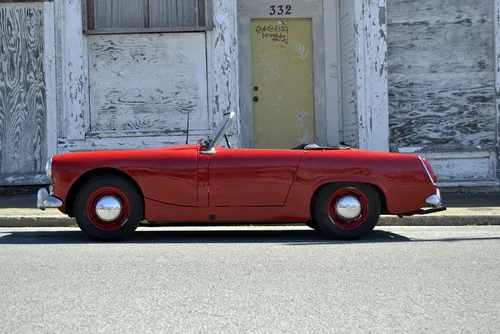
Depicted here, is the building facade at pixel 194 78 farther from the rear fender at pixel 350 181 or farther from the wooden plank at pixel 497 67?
the rear fender at pixel 350 181

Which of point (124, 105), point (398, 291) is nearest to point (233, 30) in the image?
point (124, 105)

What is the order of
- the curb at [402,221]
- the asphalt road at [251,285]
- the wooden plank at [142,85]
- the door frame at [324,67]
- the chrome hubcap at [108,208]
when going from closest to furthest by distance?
the asphalt road at [251,285]
the chrome hubcap at [108,208]
the curb at [402,221]
the wooden plank at [142,85]
the door frame at [324,67]

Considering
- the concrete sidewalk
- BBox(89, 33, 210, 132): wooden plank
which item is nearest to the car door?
the concrete sidewalk

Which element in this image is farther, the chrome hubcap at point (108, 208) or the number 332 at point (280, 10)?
the number 332 at point (280, 10)

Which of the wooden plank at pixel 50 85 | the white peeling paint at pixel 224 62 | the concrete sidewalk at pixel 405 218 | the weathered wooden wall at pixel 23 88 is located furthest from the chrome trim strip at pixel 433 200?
the weathered wooden wall at pixel 23 88

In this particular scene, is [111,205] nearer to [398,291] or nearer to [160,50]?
[398,291]

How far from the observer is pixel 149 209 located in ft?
24.2

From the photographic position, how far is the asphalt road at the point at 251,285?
4129 mm

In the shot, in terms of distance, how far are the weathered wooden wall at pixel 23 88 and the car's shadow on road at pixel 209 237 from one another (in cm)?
427

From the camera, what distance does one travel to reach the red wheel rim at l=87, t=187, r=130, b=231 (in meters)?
7.37

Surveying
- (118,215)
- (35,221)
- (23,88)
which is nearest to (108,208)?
(118,215)

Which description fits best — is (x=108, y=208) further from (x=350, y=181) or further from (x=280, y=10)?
(x=280, y=10)

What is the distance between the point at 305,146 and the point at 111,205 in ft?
6.55

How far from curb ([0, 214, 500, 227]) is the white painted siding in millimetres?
3876
